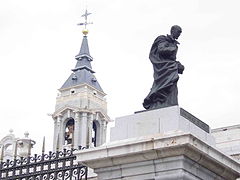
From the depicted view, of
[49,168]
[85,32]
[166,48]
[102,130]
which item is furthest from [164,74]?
[85,32]

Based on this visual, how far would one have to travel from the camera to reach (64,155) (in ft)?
40.6

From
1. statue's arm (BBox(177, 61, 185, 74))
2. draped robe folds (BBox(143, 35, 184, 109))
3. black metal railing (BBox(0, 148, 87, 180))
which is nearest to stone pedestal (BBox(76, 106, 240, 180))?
draped robe folds (BBox(143, 35, 184, 109))

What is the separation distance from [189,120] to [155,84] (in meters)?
0.81

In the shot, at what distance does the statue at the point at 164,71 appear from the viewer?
34.4 ft

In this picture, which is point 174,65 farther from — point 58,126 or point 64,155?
point 58,126

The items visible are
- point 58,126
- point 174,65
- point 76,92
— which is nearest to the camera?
point 174,65

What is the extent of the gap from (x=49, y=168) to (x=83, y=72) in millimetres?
59043

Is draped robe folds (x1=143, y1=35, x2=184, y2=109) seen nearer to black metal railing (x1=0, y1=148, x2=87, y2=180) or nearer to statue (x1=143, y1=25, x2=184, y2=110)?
statue (x1=143, y1=25, x2=184, y2=110)

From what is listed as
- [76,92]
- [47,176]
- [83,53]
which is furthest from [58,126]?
[47,176]

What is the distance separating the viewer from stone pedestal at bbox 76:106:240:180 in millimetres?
9609

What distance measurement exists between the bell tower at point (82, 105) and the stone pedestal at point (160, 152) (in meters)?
51.2

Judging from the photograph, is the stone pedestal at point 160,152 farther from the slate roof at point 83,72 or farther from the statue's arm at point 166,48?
the slate roof at point 83,72

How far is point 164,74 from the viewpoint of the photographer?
10.6m

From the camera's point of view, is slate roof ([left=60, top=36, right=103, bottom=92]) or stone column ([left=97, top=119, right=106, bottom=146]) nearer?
stone column ([left=97, top=119, right=106, bottom=146])
